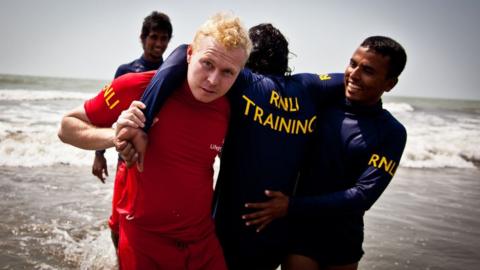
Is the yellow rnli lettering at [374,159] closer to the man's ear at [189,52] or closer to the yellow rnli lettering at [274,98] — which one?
the yellow rnli lettering at [274,98]

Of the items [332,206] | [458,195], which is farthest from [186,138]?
[458,195]

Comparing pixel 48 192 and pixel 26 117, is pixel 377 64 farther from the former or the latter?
pixel 26 117

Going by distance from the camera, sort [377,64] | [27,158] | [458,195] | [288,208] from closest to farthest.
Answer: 1. [288,208]
2. [377,64]
3. [458,195]
4. [27,158]

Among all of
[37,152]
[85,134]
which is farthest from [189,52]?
[37,152]

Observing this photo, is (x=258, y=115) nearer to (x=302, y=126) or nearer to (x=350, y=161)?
(x=302, y=126)

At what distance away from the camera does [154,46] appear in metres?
4.55

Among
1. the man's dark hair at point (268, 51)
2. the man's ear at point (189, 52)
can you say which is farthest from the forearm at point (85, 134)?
the man's dark hair at point (268, 51)

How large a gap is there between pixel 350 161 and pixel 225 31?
3.78ft

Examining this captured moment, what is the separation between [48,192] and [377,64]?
20.0 ft

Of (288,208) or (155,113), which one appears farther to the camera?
(288,208)

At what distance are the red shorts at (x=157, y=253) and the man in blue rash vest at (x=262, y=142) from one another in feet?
1.09

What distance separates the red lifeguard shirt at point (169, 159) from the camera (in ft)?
6.25

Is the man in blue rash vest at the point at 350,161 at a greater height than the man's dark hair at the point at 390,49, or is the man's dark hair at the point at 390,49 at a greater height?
the man's dark hair at the point at 390,49

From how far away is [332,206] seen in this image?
2209mm
